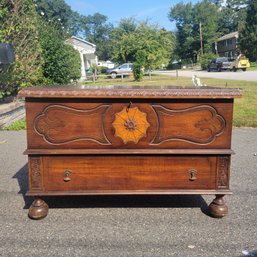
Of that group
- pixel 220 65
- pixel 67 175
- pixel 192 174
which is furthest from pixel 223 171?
pixel 220 65

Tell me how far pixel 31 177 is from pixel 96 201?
81 centimetres

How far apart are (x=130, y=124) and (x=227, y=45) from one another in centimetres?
6888

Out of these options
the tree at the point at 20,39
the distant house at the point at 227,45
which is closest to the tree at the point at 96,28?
the distant house at the point at 227,45

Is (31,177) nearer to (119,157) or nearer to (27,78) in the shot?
(119,157)

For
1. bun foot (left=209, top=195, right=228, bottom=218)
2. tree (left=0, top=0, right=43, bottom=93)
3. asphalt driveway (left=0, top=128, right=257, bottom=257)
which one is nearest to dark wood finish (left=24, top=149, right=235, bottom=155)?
bun foot (left=209, top=195, right=228, bottom=218)

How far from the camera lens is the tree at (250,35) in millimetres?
45281

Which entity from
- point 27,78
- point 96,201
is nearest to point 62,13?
point 27,78

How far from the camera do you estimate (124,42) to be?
37.1 metres

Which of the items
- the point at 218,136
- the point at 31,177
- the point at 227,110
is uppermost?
the point at 227,110

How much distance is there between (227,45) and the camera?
219 ft

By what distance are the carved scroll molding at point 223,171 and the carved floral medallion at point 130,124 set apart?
74 cm

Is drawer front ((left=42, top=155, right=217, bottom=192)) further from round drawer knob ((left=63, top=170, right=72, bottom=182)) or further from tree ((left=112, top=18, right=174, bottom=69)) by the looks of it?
tree ((left=112, top=18, right=174, bottom=69))

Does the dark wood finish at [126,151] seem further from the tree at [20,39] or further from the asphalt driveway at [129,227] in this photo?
the tree at [20,39]

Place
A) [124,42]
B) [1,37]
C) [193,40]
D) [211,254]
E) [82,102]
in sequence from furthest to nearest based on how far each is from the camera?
[193,40] → [124,42] → [1,37] → [82,102] → [211,254]
